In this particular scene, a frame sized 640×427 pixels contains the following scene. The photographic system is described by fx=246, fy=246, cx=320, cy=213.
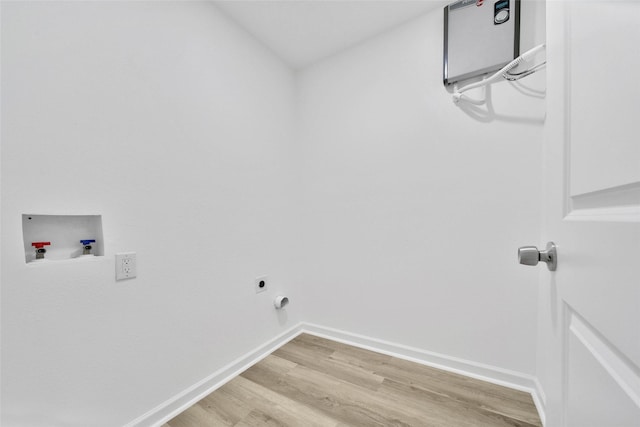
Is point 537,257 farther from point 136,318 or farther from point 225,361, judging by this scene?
point 225,361

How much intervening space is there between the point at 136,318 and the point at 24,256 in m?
0.49

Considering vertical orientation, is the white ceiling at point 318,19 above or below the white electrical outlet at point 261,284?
above

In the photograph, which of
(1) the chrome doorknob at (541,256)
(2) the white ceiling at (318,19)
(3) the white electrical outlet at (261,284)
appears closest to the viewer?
(1) the chrome doorknob at (541,256)

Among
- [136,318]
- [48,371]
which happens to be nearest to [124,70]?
[136,318]

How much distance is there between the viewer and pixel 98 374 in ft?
3.41

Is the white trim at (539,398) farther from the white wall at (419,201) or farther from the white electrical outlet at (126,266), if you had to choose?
the white electrical outlet at (126,266)

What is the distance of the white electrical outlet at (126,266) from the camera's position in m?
1.11

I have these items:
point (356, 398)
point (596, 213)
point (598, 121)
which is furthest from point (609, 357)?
point (356, 398)

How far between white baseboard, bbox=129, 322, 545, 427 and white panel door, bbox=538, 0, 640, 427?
1090mm

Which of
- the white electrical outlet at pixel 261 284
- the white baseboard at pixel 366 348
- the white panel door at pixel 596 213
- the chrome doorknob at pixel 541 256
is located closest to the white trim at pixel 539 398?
the white baseboard at pixel 366 348

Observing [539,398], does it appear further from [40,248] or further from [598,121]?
[40,248]

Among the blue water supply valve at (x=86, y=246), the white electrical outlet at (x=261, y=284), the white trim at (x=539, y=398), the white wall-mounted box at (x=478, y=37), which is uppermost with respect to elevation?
the white wall-mounted box at (x=478, y=37)

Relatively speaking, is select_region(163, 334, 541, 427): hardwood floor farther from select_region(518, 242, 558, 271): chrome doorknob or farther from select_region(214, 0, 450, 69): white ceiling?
select_region(214, 0, 450, 69): white ceiling

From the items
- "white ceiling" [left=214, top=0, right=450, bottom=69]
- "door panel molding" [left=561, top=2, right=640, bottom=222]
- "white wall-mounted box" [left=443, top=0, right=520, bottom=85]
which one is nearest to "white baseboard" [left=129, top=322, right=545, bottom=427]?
"door panel molding" [left=561, top=2, right=640, bottom=222]
